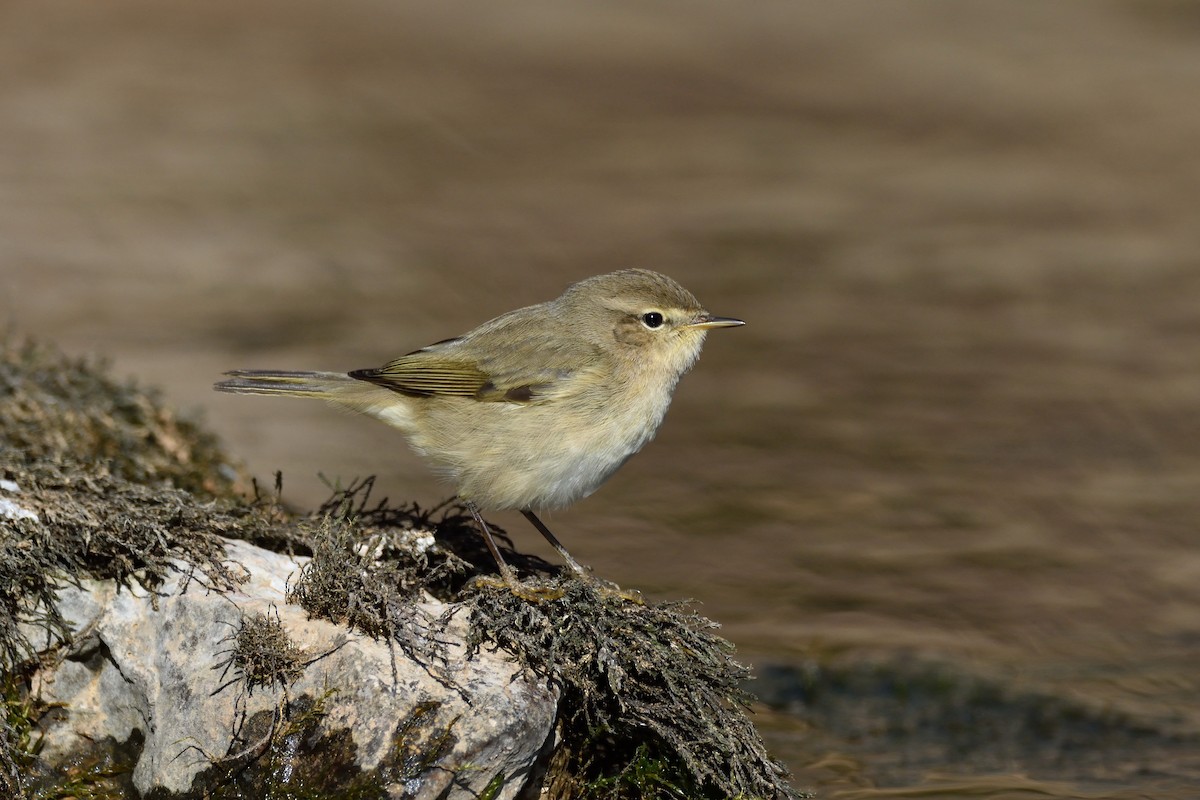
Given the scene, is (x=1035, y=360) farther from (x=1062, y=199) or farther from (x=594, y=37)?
(x=594, y=37)

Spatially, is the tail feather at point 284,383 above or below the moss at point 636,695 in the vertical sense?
above

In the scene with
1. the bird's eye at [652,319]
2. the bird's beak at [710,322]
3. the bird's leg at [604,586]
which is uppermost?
the bird's beak at [710,322]

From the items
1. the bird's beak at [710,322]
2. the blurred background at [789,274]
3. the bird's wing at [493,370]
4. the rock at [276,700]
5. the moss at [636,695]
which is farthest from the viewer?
the blurred background at [789,274]

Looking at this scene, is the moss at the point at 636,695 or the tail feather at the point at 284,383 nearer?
the moss at the point at 636,695

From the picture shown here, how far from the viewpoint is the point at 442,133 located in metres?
14.9

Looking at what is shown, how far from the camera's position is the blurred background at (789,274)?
8.09 metres

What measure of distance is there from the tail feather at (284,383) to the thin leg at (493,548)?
0.88 meters

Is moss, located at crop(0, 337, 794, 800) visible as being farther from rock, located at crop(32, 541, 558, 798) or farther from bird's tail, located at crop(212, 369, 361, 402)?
bird's tail, located at crop(212, 369, 361, 402)

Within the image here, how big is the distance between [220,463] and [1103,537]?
6058mm

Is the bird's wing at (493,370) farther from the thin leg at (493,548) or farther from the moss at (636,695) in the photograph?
the moss at (636,695)

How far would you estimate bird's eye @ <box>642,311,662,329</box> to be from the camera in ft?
19.1

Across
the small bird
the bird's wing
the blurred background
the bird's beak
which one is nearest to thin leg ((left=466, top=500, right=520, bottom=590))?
the small bird

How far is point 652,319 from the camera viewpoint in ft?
19.1

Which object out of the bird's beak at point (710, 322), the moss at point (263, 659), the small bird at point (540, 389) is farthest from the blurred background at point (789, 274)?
the moss at point (263, 659)
